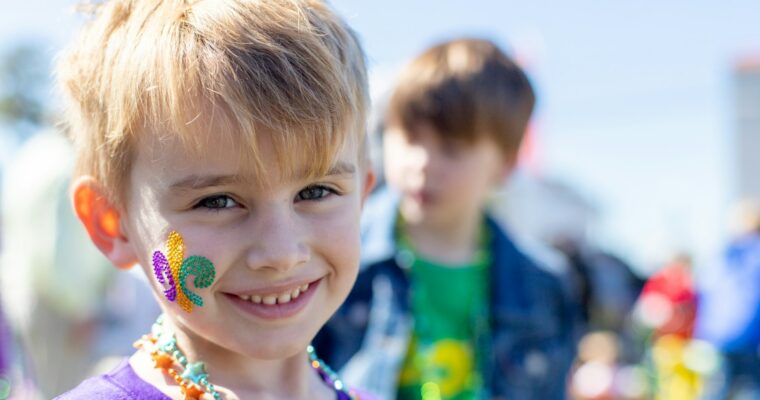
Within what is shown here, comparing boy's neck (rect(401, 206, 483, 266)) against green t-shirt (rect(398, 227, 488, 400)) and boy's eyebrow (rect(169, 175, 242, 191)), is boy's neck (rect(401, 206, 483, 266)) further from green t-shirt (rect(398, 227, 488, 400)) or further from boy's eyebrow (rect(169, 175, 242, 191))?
boy's eyebrow (rect(169, 175, 242, 191))

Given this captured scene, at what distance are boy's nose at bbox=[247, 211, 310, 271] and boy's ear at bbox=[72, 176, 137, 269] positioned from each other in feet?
0.89

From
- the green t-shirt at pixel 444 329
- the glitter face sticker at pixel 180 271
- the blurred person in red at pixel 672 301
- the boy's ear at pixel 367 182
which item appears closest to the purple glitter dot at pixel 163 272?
the glitter face sticker at pixel 180 271

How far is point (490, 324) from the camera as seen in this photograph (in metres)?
2.82

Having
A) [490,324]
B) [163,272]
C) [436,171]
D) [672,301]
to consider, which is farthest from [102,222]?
[672,301]

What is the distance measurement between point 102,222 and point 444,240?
159 centimetres

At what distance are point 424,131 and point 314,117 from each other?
1.41 m

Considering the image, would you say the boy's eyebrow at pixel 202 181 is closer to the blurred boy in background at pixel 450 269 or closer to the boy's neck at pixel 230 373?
the boy's neck at pixel 230 373

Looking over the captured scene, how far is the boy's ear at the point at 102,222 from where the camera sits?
4.83ft

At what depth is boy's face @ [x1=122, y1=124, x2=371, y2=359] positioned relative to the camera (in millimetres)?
1304

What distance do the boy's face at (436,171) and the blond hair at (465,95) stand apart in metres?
0.03

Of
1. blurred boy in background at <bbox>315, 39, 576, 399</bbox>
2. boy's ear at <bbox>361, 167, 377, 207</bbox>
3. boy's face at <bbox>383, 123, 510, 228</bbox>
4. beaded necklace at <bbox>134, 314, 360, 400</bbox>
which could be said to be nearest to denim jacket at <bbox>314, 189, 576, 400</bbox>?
blurred boy in background at <bbox>315, 39, 576, 399</bbox>

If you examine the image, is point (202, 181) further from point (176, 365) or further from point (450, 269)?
point (450, 269)

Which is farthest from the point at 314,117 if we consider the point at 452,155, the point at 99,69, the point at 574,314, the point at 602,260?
the point at 602,260

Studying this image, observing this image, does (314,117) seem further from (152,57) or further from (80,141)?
(80,141)
